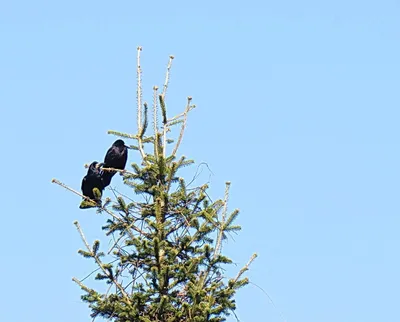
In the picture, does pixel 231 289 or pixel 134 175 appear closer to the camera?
pixel 231 289

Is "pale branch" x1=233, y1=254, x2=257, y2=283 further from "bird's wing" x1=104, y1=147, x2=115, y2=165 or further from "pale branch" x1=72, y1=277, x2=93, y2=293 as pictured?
"bird's wing" x1=104, y1=147, x2=115, y2=165

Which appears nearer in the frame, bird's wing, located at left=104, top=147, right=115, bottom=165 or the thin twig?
the thin twig

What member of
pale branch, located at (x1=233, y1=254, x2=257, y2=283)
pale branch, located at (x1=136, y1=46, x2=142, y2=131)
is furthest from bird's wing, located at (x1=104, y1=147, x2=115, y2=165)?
pale branch, located at (x1=233, y1=254, x2=257, y2=283)

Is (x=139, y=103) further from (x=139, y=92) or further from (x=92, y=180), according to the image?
(x=92, y=180)

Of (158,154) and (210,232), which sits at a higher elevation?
(158,154)

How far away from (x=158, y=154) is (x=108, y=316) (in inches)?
63.4

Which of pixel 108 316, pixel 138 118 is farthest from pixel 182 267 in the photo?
pixel 138 118

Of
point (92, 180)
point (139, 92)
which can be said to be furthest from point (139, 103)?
point (92, 180)

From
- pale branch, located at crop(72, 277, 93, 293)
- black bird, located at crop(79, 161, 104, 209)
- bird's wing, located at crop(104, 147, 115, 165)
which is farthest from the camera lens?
bird's wing, located at crop(104, 147, 115, 165)

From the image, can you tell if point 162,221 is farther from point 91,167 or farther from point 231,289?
point 91,167

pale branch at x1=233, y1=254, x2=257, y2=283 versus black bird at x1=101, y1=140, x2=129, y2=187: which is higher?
black bird at x1=101, y1=140, x2=129, y2=187

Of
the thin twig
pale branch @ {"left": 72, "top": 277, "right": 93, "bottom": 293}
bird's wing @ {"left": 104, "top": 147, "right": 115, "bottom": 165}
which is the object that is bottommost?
pale branch @ {"left": 72, "top": 277, "right": 93, "bottom": 293}

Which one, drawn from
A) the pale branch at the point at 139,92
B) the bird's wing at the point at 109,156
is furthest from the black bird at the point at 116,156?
the pale branch at the point at 139,92

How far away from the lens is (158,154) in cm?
700
